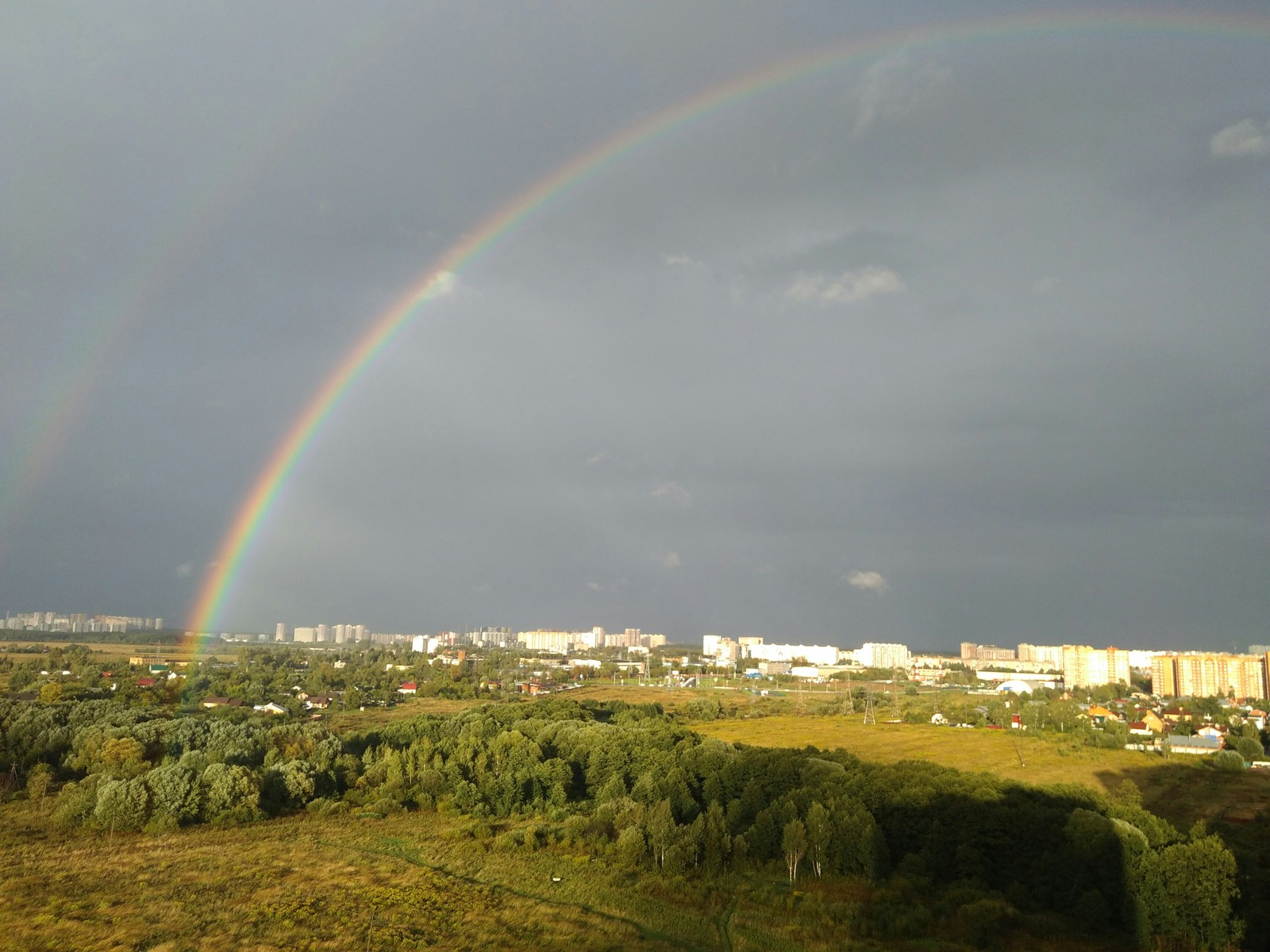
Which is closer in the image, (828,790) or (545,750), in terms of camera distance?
(828,790)

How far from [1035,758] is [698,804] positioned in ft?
85.0

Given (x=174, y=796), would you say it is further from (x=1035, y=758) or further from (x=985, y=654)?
(x=985, y=654)

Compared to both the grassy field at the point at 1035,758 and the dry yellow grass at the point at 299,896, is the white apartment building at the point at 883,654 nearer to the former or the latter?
the grassy field at the point at 1035,758

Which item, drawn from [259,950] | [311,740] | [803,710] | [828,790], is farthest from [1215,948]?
[803,710]

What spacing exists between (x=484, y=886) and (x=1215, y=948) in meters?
17.1

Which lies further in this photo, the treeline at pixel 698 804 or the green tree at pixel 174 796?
the green tree at pixel 174 796

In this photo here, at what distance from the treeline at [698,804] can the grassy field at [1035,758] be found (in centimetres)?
771

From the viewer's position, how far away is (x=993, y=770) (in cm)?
3909

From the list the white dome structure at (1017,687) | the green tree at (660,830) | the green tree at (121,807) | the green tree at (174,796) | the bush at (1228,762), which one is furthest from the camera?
the white dome structure at (1017,687)

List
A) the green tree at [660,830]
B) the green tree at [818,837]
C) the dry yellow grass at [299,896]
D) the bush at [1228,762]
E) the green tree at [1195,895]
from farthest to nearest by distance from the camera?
1. the bush at [1228,762]
2. the green tree at [660,830]
3. the green tree at [818,837]
4. the dry yellow grass at [299,896]
5. the green tree at [1195,895]

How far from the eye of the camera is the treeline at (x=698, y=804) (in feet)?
60.6

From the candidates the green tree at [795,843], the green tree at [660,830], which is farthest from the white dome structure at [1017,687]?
the green tree at [660,830]

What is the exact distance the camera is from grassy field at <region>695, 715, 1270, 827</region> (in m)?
34.0

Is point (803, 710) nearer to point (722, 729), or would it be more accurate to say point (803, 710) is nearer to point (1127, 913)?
point (722, 729)
